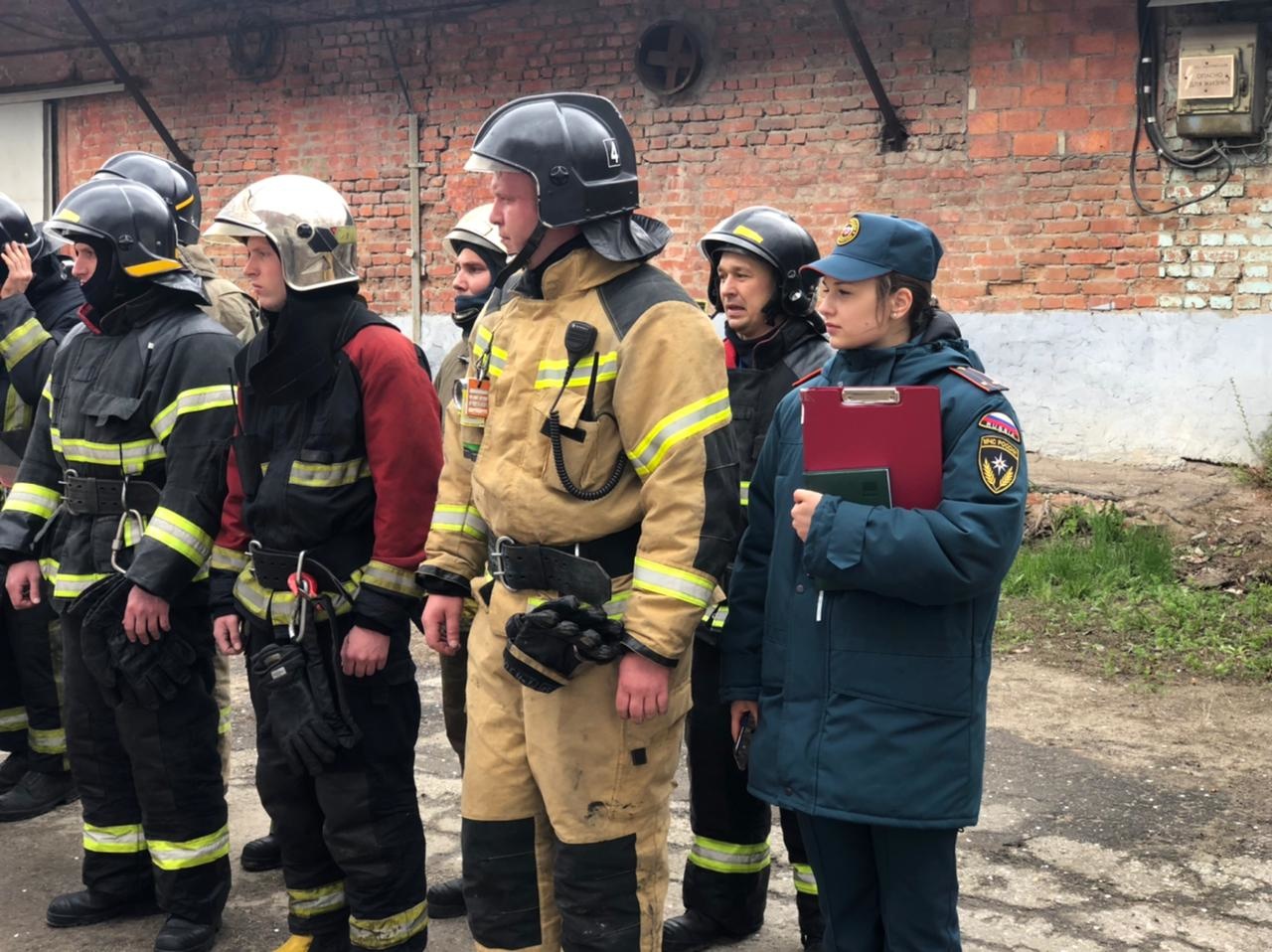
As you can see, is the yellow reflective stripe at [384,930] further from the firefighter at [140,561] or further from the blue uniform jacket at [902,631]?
the blue uniform jacket at [902,631]

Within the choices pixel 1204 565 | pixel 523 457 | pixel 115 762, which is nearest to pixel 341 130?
pixel 1204 565

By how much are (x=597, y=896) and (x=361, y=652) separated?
99cm

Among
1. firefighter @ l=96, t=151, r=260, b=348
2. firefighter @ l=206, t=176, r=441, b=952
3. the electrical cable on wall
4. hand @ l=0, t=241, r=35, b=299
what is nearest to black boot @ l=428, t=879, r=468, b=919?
firefighter @ l=206, t=176, r=441, b=952

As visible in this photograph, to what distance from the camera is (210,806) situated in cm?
452

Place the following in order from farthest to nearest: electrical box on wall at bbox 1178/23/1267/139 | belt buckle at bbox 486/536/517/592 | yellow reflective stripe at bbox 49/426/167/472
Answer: electrical box on wall at bbox 1178/23/1267/139, yellow reflective stripe at bbox 49/426/167/472, belt buckle at bbox 486/536/517/592

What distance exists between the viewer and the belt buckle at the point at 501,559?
137 inches

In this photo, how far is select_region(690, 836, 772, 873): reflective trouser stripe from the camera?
4.29m

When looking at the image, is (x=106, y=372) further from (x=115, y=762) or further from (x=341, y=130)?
(x=341, y=130)

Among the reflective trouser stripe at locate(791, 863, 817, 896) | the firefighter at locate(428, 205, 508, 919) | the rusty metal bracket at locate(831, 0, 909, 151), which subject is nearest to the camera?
the reflective trouser stripe at locate(791, 863, 817, 896)

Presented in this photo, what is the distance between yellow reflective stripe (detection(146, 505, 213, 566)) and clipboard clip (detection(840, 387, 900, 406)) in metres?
2.13

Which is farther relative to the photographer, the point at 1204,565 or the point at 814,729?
the point at 1204,565

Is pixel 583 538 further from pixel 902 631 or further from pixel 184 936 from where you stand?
pixel 184 936

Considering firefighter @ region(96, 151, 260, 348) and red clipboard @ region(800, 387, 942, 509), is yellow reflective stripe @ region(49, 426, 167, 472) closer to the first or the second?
firefighter @ region(96, 151, 260, 348)

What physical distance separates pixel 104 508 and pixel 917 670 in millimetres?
2641
